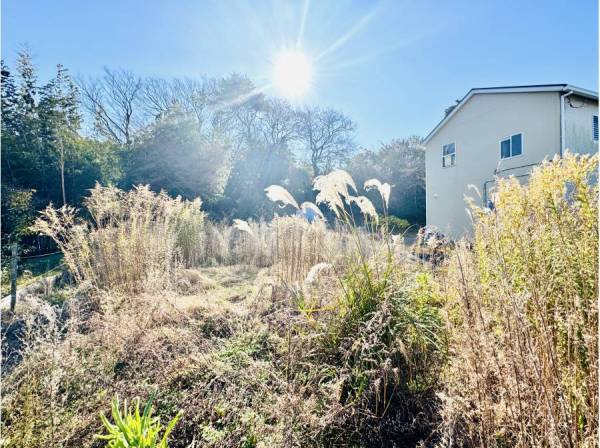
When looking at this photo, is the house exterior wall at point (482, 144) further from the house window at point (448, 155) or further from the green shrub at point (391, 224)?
the green shrub at point (391, 224)

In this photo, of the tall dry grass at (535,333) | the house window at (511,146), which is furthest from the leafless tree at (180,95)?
the tall dry grass at (535,333)

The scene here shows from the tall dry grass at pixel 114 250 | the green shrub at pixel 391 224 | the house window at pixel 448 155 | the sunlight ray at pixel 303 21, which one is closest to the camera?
the green shrub at pixel 391 224

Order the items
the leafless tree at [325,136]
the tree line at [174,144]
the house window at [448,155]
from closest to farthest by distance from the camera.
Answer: the tree line at [174,144] → the house window at [448,155] → the leafless tree at [325,136]

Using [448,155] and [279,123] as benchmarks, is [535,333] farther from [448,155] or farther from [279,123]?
[279,123]

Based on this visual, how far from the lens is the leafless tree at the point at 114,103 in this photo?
15.6 metres

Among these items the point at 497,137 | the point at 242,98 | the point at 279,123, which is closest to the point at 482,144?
the point at 497,137

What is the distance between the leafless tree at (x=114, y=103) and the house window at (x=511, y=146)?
57.5 feet

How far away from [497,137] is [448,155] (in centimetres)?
237

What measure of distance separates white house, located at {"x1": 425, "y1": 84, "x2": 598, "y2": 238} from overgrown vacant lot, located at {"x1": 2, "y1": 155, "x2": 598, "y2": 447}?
502 centimetres

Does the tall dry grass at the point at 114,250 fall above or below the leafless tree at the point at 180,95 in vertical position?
below

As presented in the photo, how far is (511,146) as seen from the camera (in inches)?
381

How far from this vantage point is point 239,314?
2990 mm

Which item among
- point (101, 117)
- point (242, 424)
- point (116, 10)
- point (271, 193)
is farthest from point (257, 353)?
point (101, 117)

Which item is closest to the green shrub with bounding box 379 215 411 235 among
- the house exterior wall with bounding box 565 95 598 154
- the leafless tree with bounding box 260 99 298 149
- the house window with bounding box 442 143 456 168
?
the house exterior wall with bounding box 565 95 598 154
